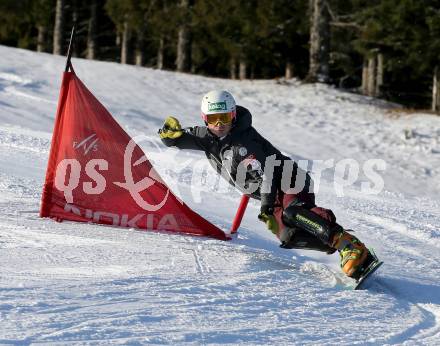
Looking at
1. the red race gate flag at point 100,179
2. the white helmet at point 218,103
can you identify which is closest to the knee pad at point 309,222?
the red race gate flag at point 100,179

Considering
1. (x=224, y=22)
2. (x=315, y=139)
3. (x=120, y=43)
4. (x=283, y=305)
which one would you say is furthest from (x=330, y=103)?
(x=120, y=43)

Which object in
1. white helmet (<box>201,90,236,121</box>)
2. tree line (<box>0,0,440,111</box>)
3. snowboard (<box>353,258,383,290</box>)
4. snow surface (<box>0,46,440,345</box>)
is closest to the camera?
snow surface (<box>0,46,440,345</box>)

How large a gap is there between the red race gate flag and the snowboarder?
530mm

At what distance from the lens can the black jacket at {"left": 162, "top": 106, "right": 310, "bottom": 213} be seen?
19.7 ft

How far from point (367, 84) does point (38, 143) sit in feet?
67.7

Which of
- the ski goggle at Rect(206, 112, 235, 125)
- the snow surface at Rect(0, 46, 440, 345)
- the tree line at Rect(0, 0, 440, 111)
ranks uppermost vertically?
the tree line at Rect(0, 0, 440, 111)

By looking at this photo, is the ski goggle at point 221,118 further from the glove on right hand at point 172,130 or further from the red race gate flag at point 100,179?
the red race gate flag at point 100,179

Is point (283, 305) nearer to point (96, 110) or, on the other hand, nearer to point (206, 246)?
point (206, 246)

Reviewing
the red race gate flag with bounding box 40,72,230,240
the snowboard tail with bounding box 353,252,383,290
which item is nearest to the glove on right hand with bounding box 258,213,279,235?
the red race gate flag with bounding box 40,72,230,240

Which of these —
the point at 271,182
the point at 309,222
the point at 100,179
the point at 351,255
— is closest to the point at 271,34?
the point at 100,179

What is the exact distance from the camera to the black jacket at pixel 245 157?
237 inches

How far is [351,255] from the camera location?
571 centimetres

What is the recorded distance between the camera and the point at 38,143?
10070mm

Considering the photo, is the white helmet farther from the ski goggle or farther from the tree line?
the tree line
